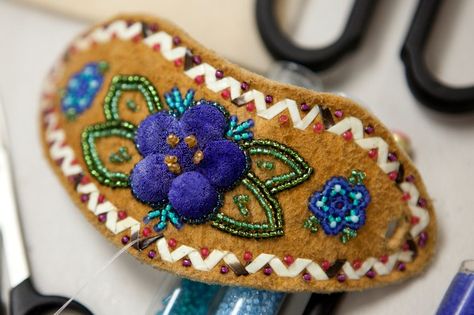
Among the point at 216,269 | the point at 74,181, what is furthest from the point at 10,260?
the point at 216,269

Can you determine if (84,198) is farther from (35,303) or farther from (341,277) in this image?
(341,277)

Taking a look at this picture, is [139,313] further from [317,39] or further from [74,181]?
[317,39]

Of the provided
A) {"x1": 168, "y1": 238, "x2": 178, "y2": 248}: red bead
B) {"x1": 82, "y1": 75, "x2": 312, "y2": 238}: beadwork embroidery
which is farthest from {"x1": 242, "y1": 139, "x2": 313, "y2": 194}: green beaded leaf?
{"x1": 168, "y1": 238, "x2": 178, "y2": 248}: red bead

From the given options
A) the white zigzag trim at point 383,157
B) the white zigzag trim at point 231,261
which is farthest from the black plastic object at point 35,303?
the white zigzag trim at point 383,157

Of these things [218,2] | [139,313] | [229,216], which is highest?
[218,2]

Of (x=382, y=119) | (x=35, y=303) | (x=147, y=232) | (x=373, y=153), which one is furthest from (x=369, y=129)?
(x=35, y=303)

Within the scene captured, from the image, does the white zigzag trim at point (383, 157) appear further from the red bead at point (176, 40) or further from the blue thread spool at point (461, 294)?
the red bead at point (176, 40)
